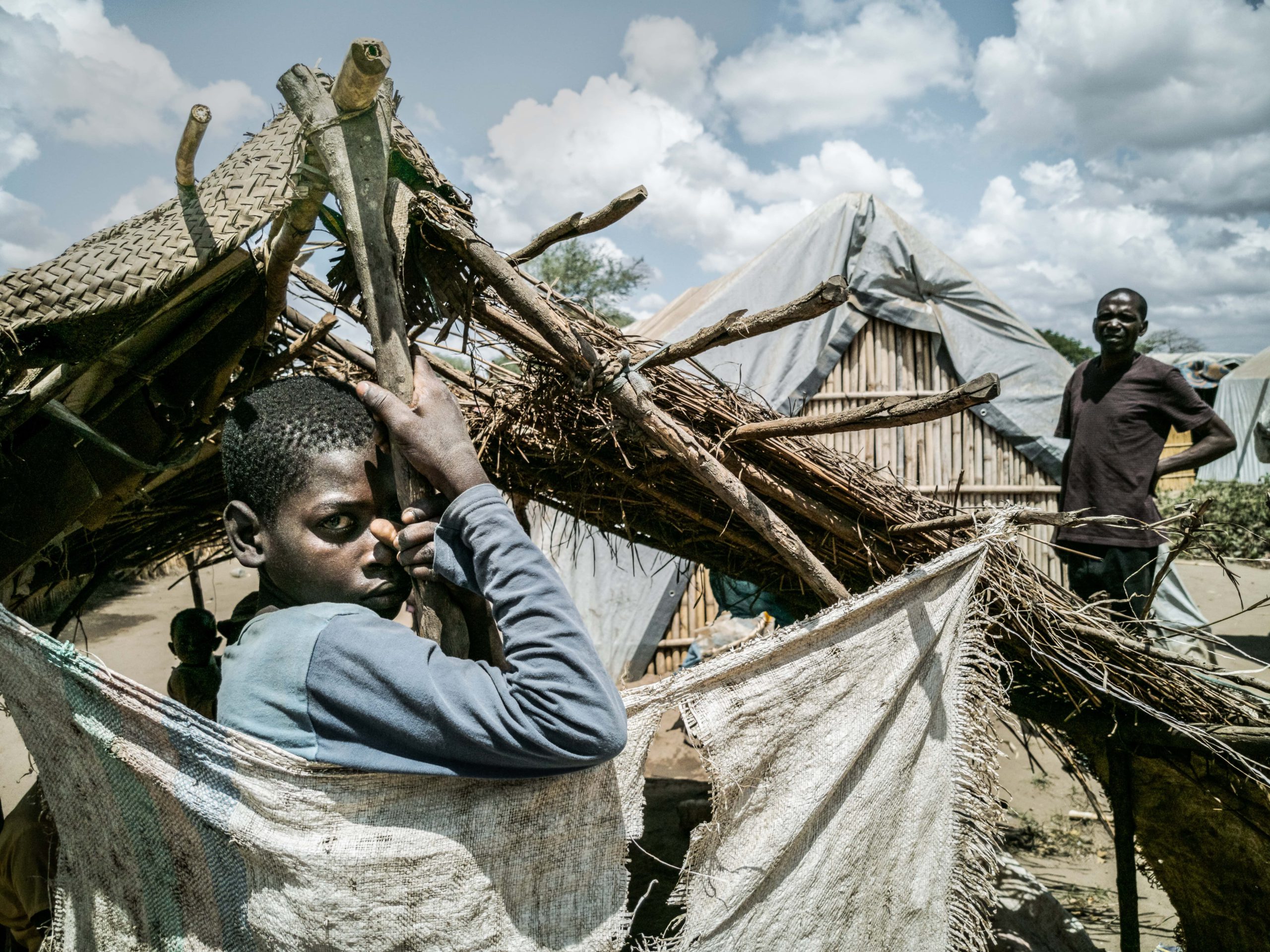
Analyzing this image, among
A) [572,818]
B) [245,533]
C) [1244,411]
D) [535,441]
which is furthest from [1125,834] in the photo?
[1244,411]

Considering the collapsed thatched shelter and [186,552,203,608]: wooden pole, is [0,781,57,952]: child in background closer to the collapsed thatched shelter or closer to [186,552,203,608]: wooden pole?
the collapsed thatched shelter

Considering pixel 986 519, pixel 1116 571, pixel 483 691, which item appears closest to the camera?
pixel 483 691

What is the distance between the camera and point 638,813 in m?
1.63

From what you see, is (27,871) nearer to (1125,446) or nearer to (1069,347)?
(1125,446)

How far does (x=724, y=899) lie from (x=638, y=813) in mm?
364

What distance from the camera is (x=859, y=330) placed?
7582 millimetres

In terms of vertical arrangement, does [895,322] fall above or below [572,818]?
above

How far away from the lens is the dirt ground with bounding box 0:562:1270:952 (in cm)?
400

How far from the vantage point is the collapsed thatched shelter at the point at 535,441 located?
1.63 metres

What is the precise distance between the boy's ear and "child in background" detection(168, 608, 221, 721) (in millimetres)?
2023

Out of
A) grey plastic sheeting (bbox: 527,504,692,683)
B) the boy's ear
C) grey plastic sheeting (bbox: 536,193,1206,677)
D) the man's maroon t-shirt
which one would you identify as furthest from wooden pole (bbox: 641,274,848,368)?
grey plastic sheeting (bbox: 527,504,692,683)

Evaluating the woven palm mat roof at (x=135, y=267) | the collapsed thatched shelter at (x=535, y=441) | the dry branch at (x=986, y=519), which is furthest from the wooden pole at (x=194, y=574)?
the dry branch at (x=986, y=519)

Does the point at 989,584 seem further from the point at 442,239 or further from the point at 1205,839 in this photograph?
the point at 442,239

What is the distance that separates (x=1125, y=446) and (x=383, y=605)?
3.83 meters
